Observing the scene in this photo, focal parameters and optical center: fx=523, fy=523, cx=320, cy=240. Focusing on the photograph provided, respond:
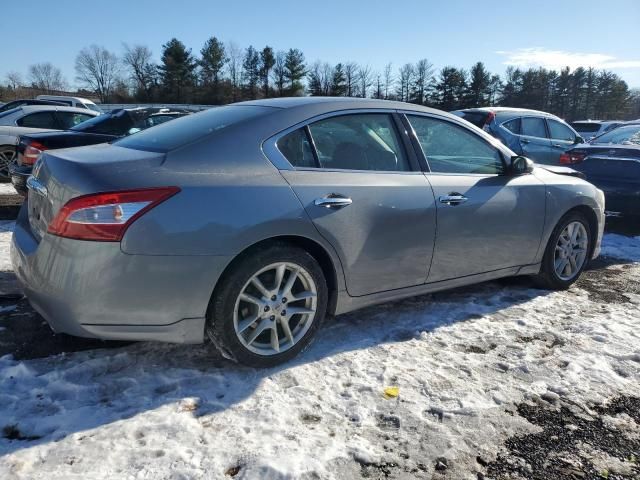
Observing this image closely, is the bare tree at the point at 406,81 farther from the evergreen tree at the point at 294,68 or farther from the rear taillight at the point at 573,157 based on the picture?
the rear taillight at the point at 573,157

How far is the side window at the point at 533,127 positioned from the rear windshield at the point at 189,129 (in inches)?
311

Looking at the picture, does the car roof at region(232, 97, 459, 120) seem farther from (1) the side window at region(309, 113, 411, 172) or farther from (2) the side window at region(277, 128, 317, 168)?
(2) the side window at region(277, 128, 317, 168)

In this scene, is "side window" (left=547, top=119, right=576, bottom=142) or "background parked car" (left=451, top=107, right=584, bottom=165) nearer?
"background parked car" (left=451, top=107, right=584, bottom=165)

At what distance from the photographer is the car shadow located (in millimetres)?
2494

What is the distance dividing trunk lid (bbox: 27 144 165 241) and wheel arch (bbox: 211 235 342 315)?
25.0 inches

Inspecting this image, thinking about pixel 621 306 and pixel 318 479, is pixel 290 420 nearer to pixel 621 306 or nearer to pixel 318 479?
pixel 318 479

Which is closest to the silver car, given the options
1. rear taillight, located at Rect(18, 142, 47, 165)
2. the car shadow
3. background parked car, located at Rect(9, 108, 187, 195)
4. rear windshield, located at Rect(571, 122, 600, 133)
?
the car shadow

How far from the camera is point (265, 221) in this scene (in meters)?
2.83

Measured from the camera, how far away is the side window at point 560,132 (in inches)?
409

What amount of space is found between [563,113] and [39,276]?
81.2 m

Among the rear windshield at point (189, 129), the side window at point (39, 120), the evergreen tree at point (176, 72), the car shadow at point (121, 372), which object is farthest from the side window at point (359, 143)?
the evergreen tree at point (176, 72)

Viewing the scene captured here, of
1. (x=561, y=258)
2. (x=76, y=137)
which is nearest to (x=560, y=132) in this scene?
(x=561, y=258)

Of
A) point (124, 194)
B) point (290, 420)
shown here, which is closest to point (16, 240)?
point (124, 194)

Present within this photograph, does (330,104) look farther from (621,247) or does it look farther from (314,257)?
(621,247)
